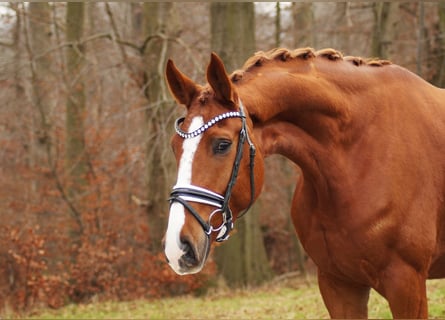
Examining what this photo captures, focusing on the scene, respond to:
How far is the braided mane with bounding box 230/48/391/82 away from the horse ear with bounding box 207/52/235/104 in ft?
0.89

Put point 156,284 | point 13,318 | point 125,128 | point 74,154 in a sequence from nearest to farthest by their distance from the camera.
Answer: point 13,318, point 156,284, point 74,154, point 125,128

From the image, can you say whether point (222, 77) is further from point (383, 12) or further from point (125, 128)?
point (125, 128)

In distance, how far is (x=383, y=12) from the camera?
14.0 m

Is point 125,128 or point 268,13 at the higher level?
point 268,13

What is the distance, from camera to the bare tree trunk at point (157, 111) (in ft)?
43.8

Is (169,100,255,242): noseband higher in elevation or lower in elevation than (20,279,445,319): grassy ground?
higher

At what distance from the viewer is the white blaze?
299 centimetres

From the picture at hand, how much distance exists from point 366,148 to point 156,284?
38.4 ft

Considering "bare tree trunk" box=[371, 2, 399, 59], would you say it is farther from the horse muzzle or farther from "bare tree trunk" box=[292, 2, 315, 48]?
the horse muzzle

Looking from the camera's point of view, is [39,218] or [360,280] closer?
[360,280]

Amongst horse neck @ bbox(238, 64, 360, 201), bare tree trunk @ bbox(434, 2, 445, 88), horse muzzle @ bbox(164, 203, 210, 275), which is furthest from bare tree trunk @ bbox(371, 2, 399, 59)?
horse muzzle @ bbox(164, 203, 210, 275)

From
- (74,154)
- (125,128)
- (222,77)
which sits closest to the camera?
(222,77)

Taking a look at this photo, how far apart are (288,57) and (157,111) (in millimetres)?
9899

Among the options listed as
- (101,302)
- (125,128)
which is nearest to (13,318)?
(101,302)
